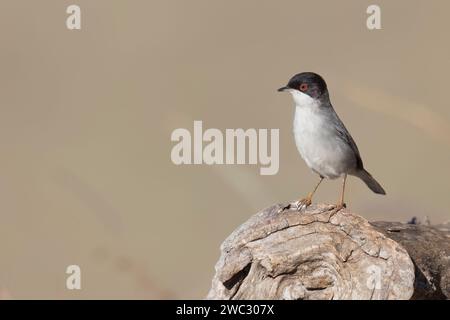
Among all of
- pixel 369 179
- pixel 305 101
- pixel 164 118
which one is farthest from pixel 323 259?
pixel 164 118

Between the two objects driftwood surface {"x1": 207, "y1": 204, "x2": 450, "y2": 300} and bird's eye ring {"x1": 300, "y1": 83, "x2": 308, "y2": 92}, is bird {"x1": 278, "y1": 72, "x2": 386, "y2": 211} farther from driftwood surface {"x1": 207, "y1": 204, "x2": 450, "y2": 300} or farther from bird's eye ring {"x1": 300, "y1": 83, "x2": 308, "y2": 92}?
driftwood surface {"x1": 207, "y1": 204, "x2": 450, "y2": 300}

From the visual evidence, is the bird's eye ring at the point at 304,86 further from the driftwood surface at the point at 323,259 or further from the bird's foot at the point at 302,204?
the driftwood surface at the point at 323,259

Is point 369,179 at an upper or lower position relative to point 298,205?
lower

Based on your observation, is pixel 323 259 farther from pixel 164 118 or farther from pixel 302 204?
pixel 164 118

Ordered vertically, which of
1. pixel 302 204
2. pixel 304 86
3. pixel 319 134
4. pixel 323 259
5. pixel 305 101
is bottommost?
pixel 323 259

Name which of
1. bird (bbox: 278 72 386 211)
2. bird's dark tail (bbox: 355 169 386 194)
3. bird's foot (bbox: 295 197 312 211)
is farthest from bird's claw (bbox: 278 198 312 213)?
bird's dark tail (bbox: 355 169 386 194)

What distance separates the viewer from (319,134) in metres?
8.45

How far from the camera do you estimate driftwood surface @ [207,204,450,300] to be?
654cm

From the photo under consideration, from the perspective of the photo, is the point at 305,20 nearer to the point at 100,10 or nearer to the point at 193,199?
the point at 100,10

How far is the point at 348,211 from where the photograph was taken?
6.96 metres

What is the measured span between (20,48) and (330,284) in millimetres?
10882

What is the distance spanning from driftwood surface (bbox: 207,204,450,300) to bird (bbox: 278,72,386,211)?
54.6 inches

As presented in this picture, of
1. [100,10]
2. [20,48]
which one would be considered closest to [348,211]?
[20,48]

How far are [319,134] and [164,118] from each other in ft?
21.9
